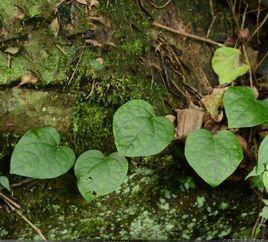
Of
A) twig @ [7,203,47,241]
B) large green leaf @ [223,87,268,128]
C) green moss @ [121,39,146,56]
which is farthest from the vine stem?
large green leaf @ [223,87,268,128]

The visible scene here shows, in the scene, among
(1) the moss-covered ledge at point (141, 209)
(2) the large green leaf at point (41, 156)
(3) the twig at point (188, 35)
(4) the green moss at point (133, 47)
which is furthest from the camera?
(3) the twig at point (188, 35)

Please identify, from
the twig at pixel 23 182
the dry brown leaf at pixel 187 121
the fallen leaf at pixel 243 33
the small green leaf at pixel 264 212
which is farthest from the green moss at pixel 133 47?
the small green leaf at pixel 264 212

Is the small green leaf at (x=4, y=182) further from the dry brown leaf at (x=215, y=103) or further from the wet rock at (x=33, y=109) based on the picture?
the dry brown leaf at (x=215, y=103)

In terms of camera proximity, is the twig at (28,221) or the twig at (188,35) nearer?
the twig at (28,221)

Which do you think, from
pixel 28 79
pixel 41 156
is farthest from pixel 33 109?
pixel 41 156

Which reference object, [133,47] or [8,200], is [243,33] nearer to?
[133,47]

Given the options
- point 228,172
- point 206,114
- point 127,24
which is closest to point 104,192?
point 228,172
